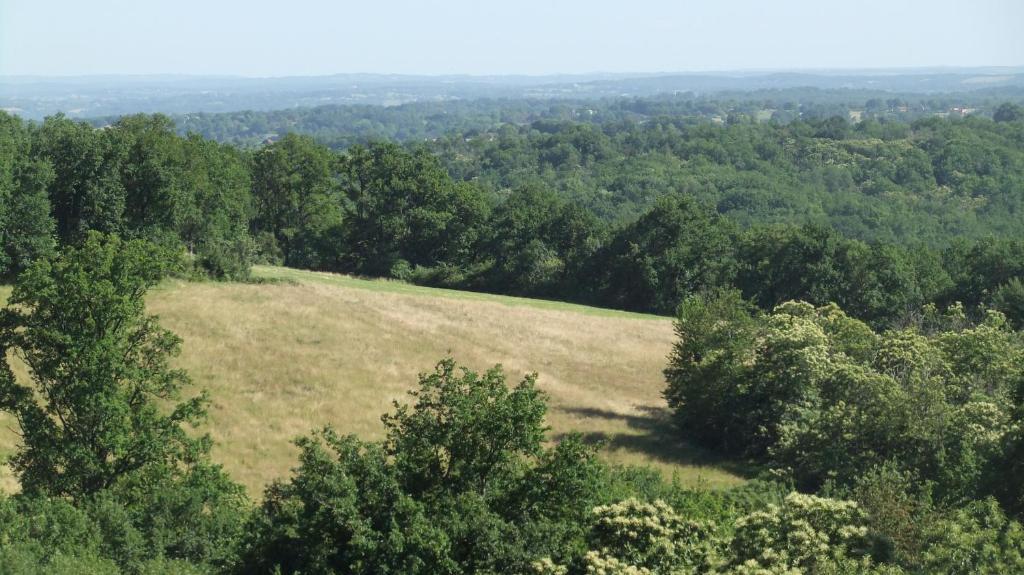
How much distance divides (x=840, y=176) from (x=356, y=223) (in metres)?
105

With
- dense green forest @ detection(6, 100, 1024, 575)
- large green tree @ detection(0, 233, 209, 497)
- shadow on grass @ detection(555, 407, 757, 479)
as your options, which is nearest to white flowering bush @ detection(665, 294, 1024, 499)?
dense green forest @ detection(6, 100, 1024, 575)

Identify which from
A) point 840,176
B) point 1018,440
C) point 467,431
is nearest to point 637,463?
point 1018,440

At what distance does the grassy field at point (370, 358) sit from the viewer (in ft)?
111

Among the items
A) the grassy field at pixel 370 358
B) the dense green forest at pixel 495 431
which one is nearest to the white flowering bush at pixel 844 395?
the dense green forest at pixel 495 431

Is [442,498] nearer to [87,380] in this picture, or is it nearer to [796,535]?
[796,535]

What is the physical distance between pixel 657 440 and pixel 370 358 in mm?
14226

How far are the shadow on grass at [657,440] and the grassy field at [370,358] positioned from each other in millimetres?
84

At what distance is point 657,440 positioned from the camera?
35.3 m

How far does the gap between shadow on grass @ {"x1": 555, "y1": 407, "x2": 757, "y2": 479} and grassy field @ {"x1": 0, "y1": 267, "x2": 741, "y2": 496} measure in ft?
0.28

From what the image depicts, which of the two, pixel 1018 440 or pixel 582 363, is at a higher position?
pixel 1018 440

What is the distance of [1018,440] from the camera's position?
22.3 meters

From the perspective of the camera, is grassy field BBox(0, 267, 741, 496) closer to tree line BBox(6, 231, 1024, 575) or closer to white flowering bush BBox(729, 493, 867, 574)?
tree line BBox(6, 231, 1024, 575)

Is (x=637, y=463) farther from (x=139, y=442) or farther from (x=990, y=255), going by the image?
(x=990, y=255)

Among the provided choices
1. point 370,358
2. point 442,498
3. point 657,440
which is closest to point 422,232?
point 370,358
